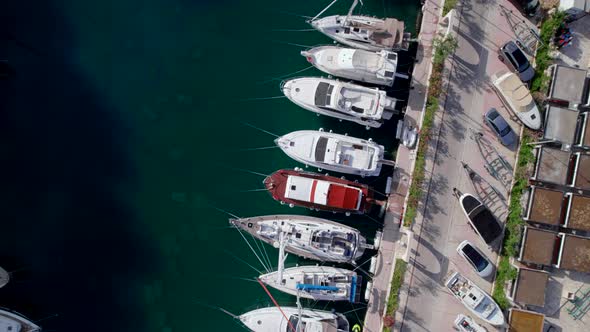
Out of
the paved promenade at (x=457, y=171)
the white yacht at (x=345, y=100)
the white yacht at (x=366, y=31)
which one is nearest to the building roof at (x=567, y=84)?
the paved promenade at (x=457, y=171)

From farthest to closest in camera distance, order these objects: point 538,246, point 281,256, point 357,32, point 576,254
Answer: point 357,32
point 538,246
point 576,254
point 281,256

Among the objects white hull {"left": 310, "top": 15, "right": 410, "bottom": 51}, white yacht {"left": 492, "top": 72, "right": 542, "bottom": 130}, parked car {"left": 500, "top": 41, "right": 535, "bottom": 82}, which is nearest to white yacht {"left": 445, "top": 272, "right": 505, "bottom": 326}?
white yacht {"left": 492, "top": 72, "right": 542, "bottom": 130}

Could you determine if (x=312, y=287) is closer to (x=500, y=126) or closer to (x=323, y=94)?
(x=323, y=94)

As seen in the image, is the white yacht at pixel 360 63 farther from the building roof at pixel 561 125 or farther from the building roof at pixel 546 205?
the building roof at pixel 546 205

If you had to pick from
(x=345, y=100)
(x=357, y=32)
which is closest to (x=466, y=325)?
(x=345, y=100)

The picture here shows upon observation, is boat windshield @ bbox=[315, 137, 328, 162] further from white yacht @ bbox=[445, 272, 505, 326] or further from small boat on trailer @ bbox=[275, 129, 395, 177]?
white yacht @ bbox=[445, 272, 505, 326]

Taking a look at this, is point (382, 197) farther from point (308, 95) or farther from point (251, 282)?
point (251, 282)
